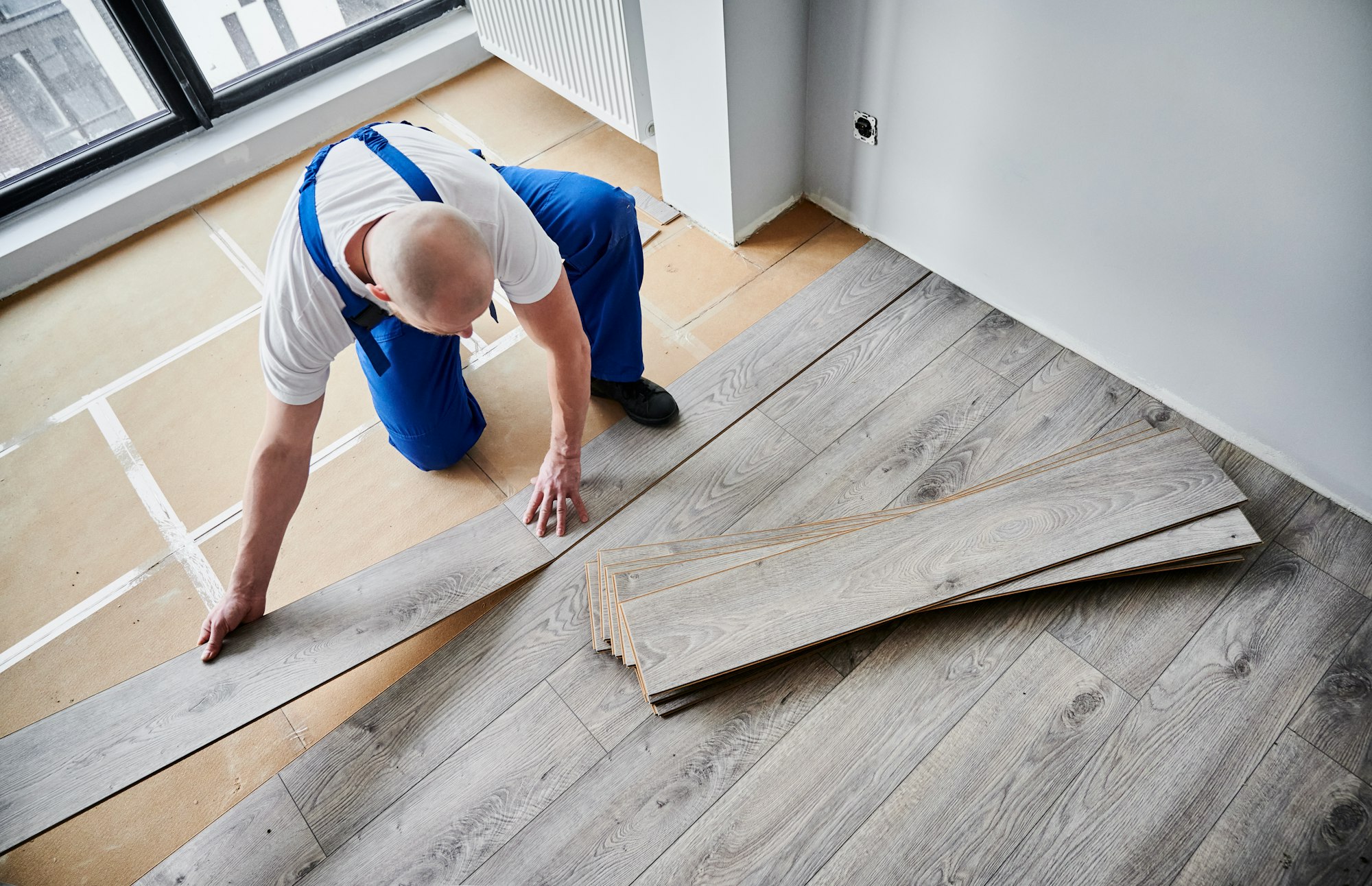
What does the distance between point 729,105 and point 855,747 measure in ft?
5.97

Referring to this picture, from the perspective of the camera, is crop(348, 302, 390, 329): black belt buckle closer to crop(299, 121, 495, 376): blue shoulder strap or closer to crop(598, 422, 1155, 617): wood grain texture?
crop(299, 121, 495, 376): blue shoulder strap

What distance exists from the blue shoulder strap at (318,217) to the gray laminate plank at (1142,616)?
1705 millimetres

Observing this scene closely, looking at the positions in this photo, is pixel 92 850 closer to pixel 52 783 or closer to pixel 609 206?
pixel 52 783

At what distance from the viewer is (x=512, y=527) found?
7.18 feet

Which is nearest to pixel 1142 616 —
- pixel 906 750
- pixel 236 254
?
pixel 906 750

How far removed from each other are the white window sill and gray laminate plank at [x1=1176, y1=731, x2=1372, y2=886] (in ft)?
12.6

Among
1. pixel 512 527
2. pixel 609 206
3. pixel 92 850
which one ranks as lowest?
pixel 92 850

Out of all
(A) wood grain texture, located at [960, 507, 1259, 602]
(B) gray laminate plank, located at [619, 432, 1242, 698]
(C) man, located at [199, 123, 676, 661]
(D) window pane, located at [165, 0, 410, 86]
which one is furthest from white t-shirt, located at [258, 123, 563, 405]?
(D) window pane, located at [165, 0, 410, 86]

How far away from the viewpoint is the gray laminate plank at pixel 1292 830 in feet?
5.27

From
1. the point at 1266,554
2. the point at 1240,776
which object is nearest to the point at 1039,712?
the point at 1240,776

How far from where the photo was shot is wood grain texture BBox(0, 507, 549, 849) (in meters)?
1.74

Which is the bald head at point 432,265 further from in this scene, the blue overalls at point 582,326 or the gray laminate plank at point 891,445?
the gray laminate plank at point 891,445

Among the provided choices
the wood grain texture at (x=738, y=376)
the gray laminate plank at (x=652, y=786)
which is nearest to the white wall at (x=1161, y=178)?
the wood grain texture at (x=738, y=376)

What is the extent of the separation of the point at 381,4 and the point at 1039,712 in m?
3.79
